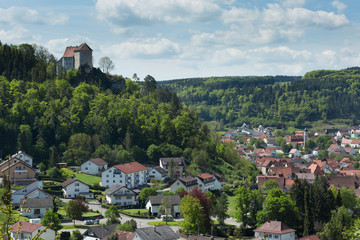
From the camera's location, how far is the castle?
296ft

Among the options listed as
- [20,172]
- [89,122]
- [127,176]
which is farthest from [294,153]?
[20,172]

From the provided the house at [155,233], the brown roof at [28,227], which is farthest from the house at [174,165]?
the brown roof at [28,227]

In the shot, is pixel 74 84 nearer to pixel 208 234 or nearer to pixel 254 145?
pixel 208 234

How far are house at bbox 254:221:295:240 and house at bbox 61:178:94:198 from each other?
2308 cm

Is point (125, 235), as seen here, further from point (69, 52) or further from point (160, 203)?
point (69, 52)

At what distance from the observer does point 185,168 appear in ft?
255

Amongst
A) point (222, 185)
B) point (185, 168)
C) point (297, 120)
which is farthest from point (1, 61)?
point (297, 120)

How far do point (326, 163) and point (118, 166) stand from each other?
52059 mm

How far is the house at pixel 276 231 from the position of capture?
47500 millimetres

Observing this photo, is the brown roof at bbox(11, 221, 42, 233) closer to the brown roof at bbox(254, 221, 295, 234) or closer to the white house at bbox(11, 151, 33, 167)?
the brown roof at bbox(254, 221, 295, 234)

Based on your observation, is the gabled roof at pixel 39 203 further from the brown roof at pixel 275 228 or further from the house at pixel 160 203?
the brown roof at pixel 275 228

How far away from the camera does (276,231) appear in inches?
1877

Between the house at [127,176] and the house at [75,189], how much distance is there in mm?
5590

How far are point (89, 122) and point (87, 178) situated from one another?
51.7 ft
